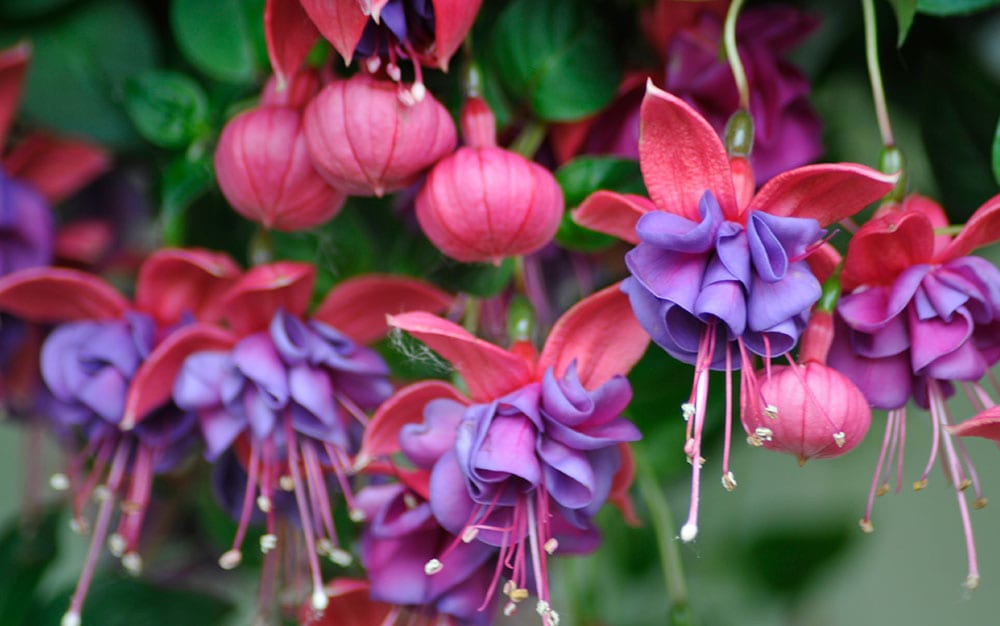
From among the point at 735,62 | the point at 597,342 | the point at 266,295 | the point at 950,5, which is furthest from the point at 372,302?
the point at 950,5

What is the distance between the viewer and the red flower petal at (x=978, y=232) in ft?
1.64

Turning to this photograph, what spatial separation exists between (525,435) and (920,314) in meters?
0.21

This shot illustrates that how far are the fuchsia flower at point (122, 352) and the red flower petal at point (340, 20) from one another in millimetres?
195

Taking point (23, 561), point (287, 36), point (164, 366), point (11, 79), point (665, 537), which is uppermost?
point (287, 36)

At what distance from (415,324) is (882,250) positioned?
243mm

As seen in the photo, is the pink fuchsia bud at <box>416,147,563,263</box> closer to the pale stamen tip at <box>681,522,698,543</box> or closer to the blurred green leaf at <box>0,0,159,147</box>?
the pale stamen tip at <box>681,522,698,543</box>

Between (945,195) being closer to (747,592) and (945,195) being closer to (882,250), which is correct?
(882,250)

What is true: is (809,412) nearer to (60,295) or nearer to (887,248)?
(887,248)

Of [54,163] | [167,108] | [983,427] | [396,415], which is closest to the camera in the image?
[983,427]

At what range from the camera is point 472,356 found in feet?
1.83

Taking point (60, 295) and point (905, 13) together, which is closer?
point (905, 13)

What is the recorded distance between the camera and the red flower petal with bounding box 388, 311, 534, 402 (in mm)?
535

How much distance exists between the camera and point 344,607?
2.13ft

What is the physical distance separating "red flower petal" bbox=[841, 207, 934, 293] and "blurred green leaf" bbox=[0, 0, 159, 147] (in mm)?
551
